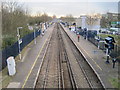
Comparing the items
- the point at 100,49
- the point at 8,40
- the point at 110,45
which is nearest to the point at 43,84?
the point at 110,45

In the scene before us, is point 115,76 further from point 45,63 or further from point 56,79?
point 45,63

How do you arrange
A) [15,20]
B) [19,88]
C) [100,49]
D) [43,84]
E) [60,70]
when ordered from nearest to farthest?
[19,88] < [43,84] < [60,70] < [100,49] < [15,20]

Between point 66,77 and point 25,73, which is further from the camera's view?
point 25,73

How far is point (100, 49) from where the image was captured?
2361 cm

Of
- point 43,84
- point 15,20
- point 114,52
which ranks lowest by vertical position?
point 43,84

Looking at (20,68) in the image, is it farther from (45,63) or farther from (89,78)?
(89,78)

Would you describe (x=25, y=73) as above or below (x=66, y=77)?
above

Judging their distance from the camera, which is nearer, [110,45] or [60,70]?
[60,70]

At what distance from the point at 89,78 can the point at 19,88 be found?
195 inches

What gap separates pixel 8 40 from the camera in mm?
21438

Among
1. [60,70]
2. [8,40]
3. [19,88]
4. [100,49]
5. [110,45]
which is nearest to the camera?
[19,88]

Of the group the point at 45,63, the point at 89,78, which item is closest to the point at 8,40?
the point at 45,63

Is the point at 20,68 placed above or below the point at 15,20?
below

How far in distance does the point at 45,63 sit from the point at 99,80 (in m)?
6.65
